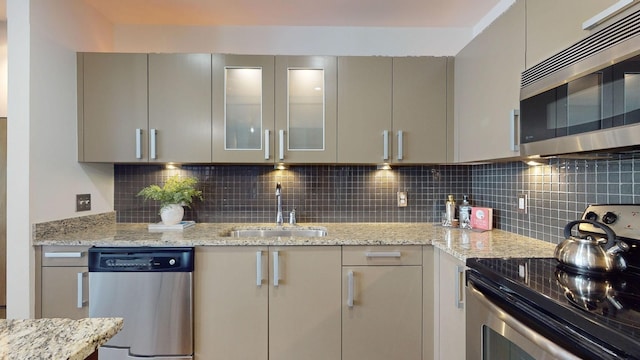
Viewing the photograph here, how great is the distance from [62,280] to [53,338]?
151 centimetres

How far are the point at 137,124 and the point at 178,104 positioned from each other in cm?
31

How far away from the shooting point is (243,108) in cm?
225

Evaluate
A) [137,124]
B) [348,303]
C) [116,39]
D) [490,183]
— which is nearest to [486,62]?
[490,183]

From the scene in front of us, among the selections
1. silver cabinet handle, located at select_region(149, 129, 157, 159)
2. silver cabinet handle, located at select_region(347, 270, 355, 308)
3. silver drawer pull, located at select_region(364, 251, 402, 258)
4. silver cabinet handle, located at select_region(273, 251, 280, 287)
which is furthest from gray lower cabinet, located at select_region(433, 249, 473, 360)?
silver cabinet handle, located at select_region(149, 129, 157, 159)

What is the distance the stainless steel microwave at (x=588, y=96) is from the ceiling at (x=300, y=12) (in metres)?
1.22

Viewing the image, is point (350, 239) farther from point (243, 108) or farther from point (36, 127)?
point (36, 127)

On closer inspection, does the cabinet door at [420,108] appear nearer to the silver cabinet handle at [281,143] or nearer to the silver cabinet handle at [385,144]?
the silver cabinet handle at [385,144]

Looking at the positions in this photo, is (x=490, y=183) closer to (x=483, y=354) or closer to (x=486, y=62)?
(x=486, y=62)

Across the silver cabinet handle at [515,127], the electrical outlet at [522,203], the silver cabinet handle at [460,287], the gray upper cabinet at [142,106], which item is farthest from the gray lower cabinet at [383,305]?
the gray upper cabinet at [142,106]

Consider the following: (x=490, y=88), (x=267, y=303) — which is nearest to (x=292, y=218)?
(x=267, y=303)

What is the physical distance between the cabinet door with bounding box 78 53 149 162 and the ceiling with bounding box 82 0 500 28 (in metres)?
0.43

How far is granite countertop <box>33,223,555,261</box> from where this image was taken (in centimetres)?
165

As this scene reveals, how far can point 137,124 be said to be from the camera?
2.22m

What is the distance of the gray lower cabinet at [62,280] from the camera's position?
1886mm
